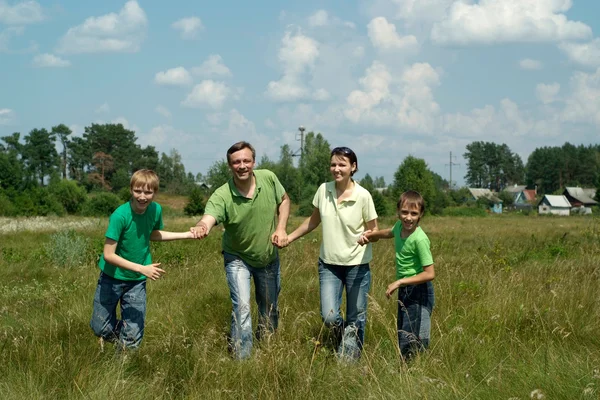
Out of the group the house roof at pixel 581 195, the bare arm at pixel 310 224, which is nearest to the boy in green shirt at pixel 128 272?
the bare arm at pixel 310 224

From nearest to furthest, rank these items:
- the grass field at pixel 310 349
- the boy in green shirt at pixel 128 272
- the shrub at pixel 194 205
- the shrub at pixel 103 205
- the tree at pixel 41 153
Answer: the grass field at pixel 310 349 < the boy in green shirt at pixel 128 272 < the shrub at pixel 194 205 < the shrub at pixel 103 205 < the tree at pixel 41 153

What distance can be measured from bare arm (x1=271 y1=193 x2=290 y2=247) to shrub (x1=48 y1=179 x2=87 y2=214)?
5339 cm

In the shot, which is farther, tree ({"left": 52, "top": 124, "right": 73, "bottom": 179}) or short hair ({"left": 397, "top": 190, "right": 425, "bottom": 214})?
tree ({"left": 52, "top": 124, "right": 73, "bottom": 179})

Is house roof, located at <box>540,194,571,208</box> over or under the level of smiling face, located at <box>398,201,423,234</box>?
under

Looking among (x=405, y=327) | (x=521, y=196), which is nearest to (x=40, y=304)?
(x=405, y=327)

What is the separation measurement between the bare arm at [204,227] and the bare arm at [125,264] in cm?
36

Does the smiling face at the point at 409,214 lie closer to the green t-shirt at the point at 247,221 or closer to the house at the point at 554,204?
the green t-shirt at the point at 247,221

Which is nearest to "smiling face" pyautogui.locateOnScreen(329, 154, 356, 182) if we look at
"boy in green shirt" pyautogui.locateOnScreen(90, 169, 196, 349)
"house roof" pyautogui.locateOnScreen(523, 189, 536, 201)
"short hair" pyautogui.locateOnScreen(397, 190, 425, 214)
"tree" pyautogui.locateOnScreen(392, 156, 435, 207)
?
"short hair" pyautogui.locateOnScreen(397, 190, 425, 214)

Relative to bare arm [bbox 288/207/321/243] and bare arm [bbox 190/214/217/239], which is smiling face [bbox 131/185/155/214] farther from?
bare arm [bbox 288/207/321/243]

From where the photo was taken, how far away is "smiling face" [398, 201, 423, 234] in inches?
187

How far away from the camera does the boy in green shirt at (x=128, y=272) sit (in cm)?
473

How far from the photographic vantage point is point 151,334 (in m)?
5.37

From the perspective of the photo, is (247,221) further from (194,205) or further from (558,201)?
(558,201)

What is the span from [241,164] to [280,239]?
67cm
